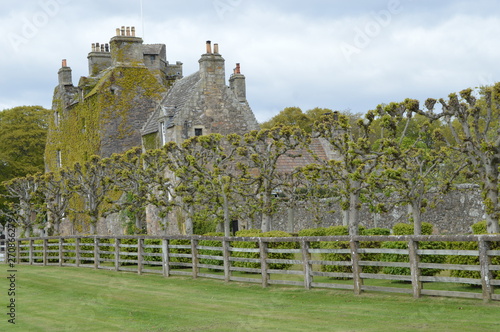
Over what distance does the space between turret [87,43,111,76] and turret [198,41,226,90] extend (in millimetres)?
17083

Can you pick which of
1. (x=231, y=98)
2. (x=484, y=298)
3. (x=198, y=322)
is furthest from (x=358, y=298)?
(x=231, y=98)

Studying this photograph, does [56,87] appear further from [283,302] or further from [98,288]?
[283,302]

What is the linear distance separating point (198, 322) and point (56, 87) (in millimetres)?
49493

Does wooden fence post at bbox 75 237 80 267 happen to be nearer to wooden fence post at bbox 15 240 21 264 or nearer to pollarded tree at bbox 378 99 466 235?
wooden fence post at bbox 15 240 21 264

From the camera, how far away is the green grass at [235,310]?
38.8 feet

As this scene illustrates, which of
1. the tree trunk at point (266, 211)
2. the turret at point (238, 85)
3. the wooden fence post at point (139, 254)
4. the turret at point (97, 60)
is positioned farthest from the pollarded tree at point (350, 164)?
the turret at point (97, 60)

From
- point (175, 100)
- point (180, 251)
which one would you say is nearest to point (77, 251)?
point (180, 251)

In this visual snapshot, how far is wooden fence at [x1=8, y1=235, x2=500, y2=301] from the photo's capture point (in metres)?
13.5

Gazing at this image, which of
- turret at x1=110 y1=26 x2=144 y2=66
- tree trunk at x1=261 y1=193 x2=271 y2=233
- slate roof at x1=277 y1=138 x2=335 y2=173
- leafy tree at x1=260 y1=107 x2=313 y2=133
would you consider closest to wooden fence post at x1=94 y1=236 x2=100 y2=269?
tree trunk at x1=261 y1=193 x2=271 y2=233

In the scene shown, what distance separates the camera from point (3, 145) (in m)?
79.9

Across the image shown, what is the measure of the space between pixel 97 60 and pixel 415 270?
47.3 meters

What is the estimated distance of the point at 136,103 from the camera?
51.5 m

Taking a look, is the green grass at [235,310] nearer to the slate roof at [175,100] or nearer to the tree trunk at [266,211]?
the tree trunk at [266,211]

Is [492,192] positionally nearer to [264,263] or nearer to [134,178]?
[264,263]
